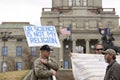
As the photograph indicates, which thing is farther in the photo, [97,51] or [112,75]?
[97,51]

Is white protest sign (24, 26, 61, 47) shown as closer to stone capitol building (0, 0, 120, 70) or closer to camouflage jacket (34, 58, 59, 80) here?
camouflage jacket (34, 58, 59, 80)

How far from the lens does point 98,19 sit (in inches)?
3915

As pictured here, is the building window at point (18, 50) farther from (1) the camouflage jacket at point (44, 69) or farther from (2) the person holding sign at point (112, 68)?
(2) the person holding sign at point (112, 68)

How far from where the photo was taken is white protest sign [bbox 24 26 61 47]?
1744 centimetres

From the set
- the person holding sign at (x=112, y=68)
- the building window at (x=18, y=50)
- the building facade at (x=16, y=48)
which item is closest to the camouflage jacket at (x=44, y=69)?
the person holding sign at (x=112, y=68)

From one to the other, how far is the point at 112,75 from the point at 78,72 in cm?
385

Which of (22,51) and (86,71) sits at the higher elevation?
(86,71)

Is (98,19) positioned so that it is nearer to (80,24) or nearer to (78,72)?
(80,24)

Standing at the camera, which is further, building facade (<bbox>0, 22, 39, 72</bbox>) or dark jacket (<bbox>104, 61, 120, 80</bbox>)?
building facade (<bbox>0, 22, 39, 72</bbox>)

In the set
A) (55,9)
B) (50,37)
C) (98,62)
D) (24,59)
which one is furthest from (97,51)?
(55,9)

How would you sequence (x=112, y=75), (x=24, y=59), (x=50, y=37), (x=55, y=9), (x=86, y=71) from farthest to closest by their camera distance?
(x=55, y=9)
(x=24, y=59)
(x=50, y=37)
(x=86, y=71)
(x=112, y=75)

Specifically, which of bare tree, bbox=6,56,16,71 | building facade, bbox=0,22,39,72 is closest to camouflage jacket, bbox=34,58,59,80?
bare tree, bbox=6,56,16,71

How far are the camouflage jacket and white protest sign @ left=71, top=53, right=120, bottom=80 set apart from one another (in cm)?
288

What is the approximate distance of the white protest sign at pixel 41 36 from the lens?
1744cm
